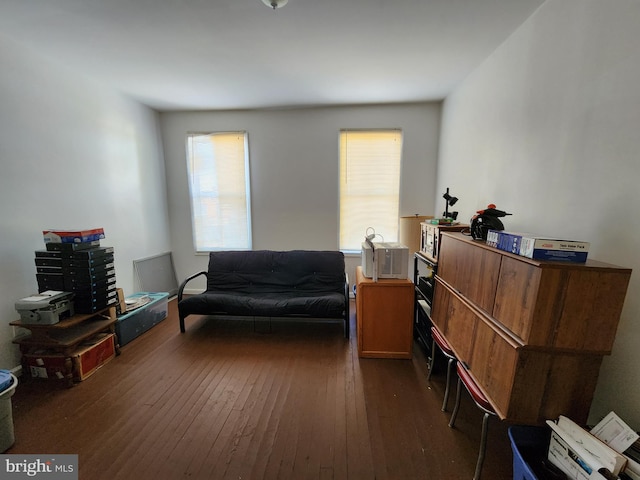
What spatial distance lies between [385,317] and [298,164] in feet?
8.29

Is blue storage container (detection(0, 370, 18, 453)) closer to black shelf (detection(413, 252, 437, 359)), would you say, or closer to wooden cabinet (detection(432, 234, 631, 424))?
wooden cabinet (detection(432, 234, 631, 424))

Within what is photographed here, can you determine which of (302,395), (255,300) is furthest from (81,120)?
(302,395)

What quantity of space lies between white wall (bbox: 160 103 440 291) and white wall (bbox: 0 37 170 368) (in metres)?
0.47

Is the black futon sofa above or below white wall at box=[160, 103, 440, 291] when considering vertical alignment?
below

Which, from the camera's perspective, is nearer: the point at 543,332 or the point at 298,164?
the point at 543,332

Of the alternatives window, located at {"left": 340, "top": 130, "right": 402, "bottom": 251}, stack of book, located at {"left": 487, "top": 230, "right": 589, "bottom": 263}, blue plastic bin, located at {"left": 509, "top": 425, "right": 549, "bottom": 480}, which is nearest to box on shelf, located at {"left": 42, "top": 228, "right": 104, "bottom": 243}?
window, located at {"left": 340, "top": 130, "right": 402, "bottom": 251}

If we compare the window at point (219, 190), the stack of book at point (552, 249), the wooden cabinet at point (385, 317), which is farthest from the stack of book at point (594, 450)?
the window at point (219, 190)

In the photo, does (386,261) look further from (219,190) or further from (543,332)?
(219,190)

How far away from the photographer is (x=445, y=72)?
254 cm

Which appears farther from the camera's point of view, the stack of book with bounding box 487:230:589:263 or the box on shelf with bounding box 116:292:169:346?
the box on shelf with bounding box 116:292:169:346

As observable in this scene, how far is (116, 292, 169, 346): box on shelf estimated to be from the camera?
100 inches

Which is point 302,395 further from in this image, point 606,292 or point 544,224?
point 544,224

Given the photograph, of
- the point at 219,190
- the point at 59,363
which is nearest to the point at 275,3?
the point at 219,190

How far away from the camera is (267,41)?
2.03m
